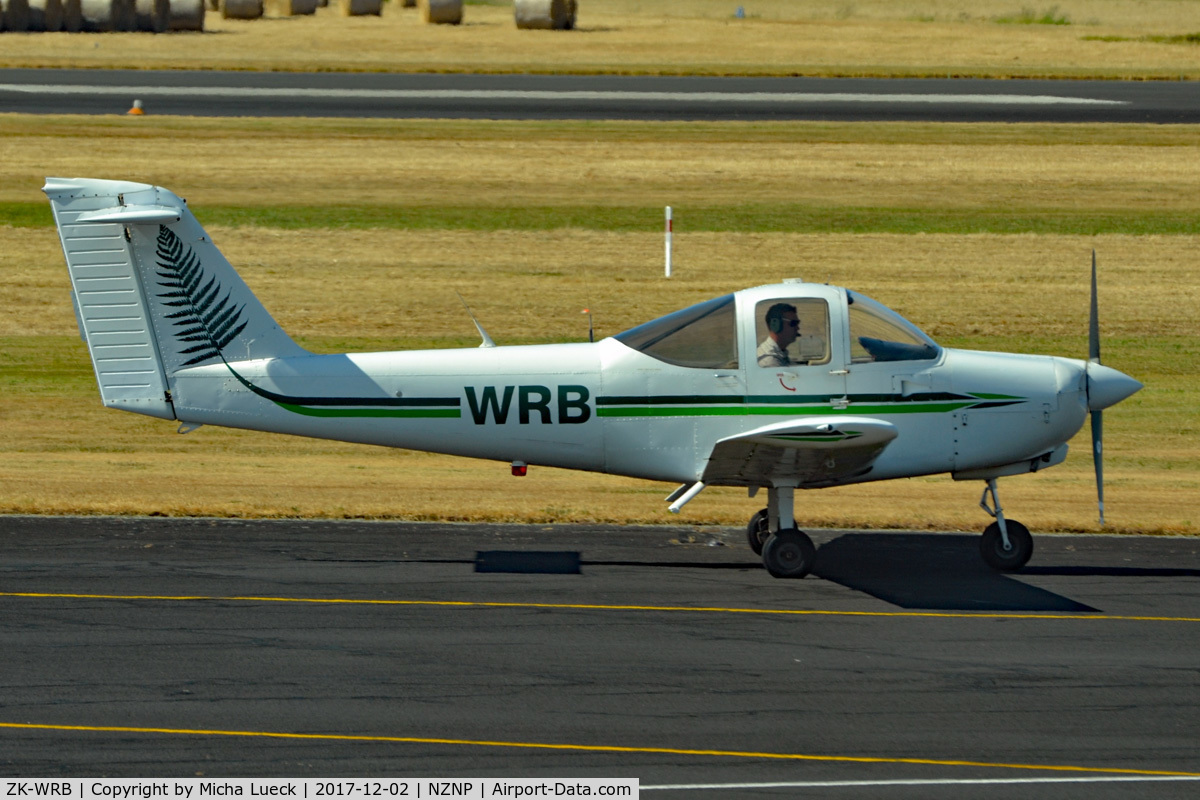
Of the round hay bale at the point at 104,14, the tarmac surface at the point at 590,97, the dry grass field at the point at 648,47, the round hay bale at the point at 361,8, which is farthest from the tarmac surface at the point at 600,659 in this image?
the round hay bale at the point at 361,8

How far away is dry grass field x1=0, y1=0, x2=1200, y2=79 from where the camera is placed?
49844mm

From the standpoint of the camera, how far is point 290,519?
13805 mm

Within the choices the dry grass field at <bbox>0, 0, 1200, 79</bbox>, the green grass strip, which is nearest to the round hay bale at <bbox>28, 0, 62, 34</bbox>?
the dry grass field at <bbox>0, 0, 1200, 79</bbox>

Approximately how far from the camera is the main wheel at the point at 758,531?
12.7 metres

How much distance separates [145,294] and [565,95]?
31.9 m

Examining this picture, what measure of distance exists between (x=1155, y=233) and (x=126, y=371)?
23137 millimetres

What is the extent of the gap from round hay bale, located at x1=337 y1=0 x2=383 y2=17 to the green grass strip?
3934 centimetres

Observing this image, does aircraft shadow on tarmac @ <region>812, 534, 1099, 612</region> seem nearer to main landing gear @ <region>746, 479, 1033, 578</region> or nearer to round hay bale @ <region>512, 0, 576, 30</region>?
main landing gear @ <region>746, 479, 1033, 578</region>

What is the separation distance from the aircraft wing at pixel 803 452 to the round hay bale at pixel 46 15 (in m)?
51.7

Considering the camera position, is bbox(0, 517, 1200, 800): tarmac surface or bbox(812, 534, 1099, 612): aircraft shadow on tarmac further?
bbox(812, 534, 1099, 612): aircraft shadow on tarmac

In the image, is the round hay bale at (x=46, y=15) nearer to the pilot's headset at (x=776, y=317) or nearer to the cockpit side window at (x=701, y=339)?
the cockpit side window at (x=701, y=339)

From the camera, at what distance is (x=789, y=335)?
11.7 m

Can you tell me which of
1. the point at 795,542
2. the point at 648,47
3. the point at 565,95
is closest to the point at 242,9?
the point at 648,47

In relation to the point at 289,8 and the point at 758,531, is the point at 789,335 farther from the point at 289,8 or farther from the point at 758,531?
the point at 289,8
